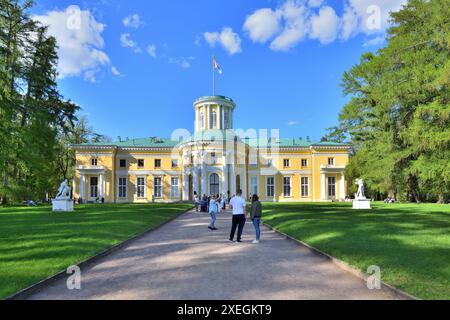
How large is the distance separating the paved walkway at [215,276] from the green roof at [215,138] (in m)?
34.8

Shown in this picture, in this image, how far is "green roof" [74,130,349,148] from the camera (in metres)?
45.0

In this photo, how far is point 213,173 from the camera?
44.2 metres

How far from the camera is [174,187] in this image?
52.4 metres

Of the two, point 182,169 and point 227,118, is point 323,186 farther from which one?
point 182,169

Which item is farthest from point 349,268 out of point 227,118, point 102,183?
point 102,183

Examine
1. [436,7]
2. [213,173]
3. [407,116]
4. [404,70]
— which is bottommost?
[213,173]

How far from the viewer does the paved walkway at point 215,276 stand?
17.6 feet

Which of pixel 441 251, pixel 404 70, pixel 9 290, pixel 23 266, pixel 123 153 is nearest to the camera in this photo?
pixel 9 290

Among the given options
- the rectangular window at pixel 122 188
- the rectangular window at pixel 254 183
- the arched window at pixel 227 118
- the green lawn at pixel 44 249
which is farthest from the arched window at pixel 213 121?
the green lawn at pixel 44 249

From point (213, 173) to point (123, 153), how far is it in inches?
654

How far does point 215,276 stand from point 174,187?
4664 centimetres

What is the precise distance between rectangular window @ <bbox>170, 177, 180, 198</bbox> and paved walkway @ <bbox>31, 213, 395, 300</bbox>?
4229 cm
